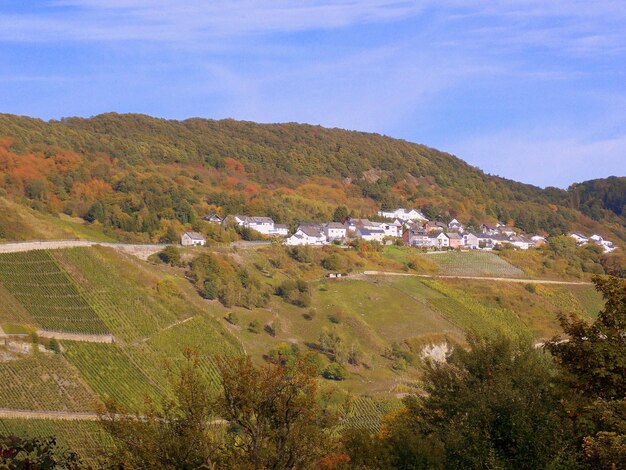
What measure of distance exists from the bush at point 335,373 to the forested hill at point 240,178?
2678 cm

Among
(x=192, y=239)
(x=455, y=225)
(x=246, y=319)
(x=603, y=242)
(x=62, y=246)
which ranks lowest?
(x=246, y=319)

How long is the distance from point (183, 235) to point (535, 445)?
56.3m

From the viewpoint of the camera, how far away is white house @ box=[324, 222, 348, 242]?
282 ft

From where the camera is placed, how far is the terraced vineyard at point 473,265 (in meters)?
78.3

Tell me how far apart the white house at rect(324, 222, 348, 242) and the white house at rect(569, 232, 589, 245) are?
36012 mm

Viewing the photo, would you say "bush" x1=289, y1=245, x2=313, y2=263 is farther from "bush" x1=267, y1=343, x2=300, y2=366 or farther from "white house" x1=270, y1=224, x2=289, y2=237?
"bush" x1=267, y1=343, x2=300, y2=366

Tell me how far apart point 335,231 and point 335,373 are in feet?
134

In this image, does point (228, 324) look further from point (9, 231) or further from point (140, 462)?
point (140, 462)

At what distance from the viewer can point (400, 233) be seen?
96.7 meters

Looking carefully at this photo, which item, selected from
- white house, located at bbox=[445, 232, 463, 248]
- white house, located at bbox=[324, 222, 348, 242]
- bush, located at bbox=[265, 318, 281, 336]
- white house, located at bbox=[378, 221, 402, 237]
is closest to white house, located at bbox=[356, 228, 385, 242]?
white house, located at bbox=[324, 222, 348, 242]

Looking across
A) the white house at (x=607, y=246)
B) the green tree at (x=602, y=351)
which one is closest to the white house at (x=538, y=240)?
the white house at (x=607, y=246)

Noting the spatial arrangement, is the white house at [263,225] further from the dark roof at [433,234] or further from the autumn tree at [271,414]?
the autumn tree at [271,414]

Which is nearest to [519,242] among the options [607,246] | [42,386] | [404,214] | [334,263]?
[404,214]

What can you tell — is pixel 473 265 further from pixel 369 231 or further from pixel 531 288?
pixel 369 231
